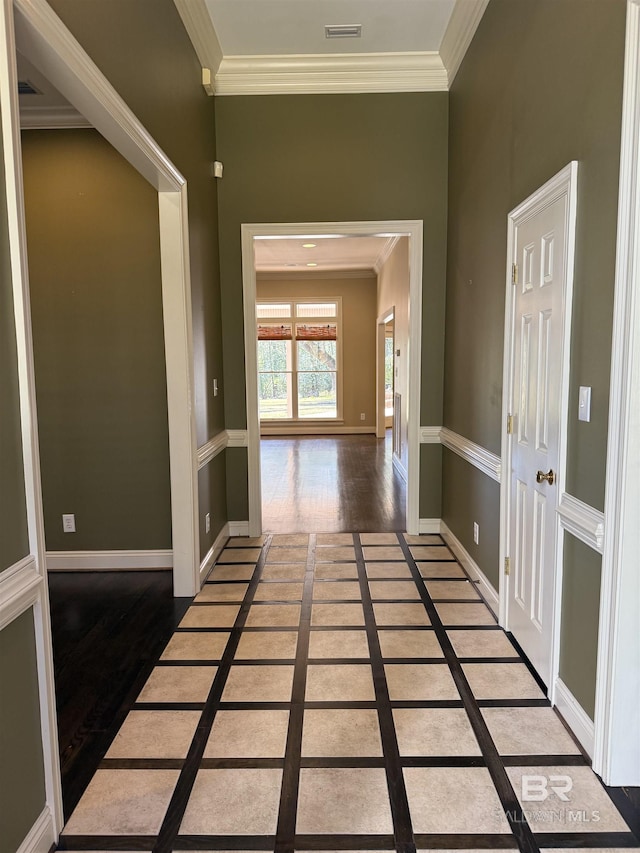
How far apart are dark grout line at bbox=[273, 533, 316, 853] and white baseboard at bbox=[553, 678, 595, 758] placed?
103 centimetres

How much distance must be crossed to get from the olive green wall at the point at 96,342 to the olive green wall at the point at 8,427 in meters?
2.29

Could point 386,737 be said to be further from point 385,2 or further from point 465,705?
point 385,2

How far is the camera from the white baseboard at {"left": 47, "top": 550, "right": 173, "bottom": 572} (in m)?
3.82

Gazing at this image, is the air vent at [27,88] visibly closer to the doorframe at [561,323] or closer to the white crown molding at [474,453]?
the doorframe at [561,323]

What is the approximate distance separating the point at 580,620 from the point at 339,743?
3.30 ft

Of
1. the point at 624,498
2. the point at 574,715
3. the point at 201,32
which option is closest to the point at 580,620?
the point at 574,715

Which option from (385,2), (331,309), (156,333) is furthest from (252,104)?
(331,309)

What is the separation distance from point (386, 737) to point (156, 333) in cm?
281

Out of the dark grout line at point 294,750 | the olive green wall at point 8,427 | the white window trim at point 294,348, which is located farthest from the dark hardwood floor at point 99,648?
the white window trim at point 294,348

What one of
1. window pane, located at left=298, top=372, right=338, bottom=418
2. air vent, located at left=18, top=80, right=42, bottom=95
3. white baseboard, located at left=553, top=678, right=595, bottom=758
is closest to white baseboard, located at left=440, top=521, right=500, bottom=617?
white baseboard, located at left=553, top=678, right=595, bottom=758

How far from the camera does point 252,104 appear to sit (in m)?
4.13

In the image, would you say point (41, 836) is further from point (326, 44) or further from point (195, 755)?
point (326, 44)

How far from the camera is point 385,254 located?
28.6 ft

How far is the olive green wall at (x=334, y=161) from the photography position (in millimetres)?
4141
